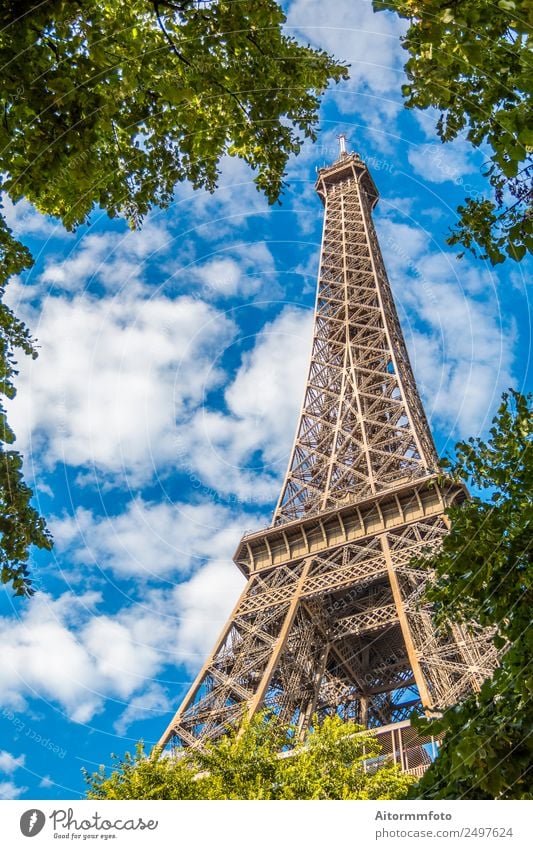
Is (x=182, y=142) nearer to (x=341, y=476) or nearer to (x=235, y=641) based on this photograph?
(x=235, y=641)

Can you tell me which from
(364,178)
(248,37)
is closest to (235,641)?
(248,37)

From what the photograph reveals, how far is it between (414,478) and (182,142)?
22588 mm

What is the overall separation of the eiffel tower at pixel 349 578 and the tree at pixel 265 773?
337 cm

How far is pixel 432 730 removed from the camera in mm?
6555

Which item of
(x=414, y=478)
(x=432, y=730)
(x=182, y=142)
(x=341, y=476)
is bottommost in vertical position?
(x=432, y=730)

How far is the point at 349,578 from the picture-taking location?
27.4 metres

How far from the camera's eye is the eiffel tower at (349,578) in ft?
76.5

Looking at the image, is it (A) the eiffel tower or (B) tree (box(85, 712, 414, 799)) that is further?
(A) the eiffel tower
